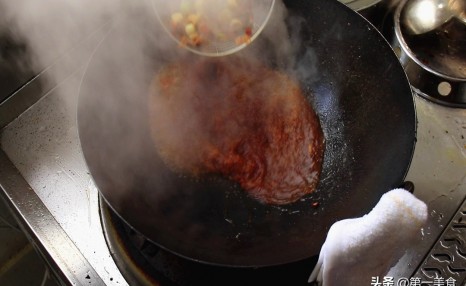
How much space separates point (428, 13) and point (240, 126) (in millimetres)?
677

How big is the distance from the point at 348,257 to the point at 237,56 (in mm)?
695

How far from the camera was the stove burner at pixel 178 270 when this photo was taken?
1102 mm

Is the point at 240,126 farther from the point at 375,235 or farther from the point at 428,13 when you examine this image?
the point at 428,13

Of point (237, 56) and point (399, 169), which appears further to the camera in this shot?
point (237, 56)

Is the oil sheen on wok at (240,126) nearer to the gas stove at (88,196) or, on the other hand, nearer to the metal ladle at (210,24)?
the metal ladle at (210,24)

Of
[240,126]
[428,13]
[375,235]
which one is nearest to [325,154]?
[240,126]

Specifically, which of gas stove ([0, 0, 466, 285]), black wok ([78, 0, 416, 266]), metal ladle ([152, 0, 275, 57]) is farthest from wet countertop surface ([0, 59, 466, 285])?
metal ladle ([152, 0, 275, 57])

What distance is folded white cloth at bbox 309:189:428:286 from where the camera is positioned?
0.88m

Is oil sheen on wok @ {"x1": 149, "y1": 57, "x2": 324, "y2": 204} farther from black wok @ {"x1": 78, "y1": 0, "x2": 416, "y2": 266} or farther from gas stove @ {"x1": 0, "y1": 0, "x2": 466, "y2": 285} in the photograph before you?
gas stove @ {"x1": 0, "y1": 0, "x2": 466, "y2": 285}

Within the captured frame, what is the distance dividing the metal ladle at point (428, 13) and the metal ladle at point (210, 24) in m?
0.44

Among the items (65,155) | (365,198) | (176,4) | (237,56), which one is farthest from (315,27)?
(65,155)

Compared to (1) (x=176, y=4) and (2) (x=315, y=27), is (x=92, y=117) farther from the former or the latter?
(2) (x=315, y=27)

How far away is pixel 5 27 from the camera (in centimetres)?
122

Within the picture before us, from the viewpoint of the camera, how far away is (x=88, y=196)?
1.22m
